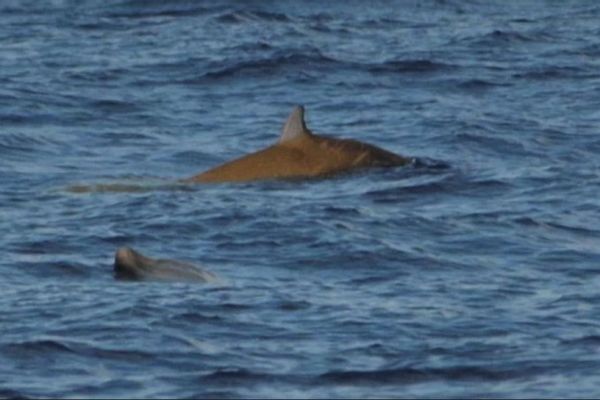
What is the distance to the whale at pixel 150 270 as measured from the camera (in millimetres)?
13188

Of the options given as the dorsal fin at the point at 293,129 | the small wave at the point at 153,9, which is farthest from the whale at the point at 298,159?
the small wave at the point at 153,9

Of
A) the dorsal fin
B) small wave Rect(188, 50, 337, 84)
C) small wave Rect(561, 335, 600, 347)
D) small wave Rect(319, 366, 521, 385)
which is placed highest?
the dorsal fin

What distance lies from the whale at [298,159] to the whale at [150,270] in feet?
11.8

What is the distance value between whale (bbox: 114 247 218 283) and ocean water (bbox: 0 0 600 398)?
13cm

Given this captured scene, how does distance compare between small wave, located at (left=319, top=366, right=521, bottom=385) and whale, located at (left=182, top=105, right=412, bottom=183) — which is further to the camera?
whale, located at (left=182, top=105, right=412, bottom=183)

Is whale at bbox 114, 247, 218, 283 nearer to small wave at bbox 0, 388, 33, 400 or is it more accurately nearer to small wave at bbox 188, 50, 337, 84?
small wave at bbox 0, 388, 33, 400

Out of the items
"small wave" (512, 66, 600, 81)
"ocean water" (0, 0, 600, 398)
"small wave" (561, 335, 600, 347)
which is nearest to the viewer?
"ocean water" (0, 0, 600, 398)

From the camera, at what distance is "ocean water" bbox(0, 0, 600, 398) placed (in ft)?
37.2

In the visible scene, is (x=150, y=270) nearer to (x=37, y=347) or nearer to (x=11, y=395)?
(x=37, y=347)

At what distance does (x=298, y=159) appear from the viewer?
17141 millimetres

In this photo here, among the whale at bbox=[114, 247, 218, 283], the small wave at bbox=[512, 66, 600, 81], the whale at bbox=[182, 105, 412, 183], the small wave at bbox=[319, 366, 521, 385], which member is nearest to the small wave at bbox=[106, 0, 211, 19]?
the small wave at bbox=[512, 66, 600, 81]

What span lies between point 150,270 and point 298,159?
4010mm

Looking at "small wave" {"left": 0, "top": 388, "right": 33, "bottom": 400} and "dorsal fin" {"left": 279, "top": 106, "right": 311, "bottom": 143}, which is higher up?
"dorsal fin" {"left": 279, "top": 106, "right": 311, "bottom": 143}

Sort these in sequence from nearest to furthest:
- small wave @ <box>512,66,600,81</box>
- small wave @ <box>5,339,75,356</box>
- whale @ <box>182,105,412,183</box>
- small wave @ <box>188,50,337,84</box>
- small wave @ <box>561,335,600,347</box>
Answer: small wave @ <box>5,339,75,356</box> → small wave @ <box>561,335,600,347</box> → whale @ <box>182,105,412,183</box> → small wave @ <box>512,66,600,81</box> → small wave @ <box>188,50,337,84</box>
